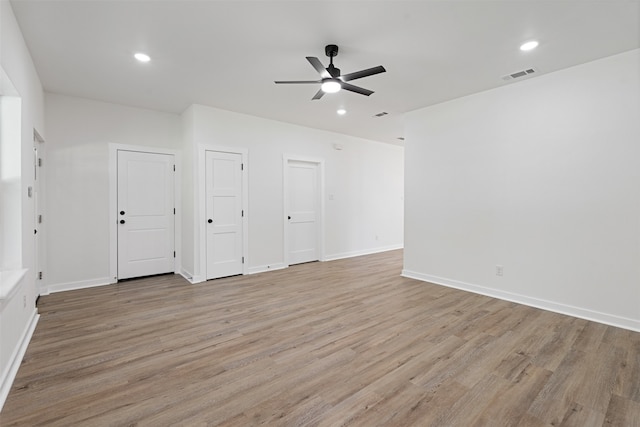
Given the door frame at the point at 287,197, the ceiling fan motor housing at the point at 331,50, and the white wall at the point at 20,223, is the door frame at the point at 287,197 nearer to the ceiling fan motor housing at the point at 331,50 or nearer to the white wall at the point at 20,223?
the ceiling fan motor housing at the point at 331,50

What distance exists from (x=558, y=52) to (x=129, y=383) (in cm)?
487

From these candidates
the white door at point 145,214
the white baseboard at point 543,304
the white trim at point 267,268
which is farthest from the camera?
the white trim at point 267,268

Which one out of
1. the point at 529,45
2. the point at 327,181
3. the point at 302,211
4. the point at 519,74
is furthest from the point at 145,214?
the point at 519,74

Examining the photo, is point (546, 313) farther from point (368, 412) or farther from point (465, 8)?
point (465, 8)

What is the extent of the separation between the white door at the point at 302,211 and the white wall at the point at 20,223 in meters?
3.63

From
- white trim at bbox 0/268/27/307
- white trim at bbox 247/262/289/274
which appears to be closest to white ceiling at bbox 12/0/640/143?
white trim at bbox 0/268/27/307

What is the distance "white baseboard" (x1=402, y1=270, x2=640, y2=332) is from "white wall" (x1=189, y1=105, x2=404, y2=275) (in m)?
2.37

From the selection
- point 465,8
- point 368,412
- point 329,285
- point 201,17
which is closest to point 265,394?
point 368,412

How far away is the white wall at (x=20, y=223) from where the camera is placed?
82.5 inches

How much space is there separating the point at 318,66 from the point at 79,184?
4.04 meters

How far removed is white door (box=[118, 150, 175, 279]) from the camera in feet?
15.6

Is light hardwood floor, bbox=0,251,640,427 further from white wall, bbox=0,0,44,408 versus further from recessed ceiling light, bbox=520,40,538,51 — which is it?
recessed ceiling light, bbox=520,40,538,51

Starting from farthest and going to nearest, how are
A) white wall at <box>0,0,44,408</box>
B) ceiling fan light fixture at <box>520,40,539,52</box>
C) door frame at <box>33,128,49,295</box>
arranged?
door frame at <box>33,128,49,295</box> < ceiling fan light fixture at <box>520,40,539,52</box> < white wall at <box>0,0,44,408</box>

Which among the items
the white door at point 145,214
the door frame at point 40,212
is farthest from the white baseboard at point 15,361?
the white door at point 145,214
